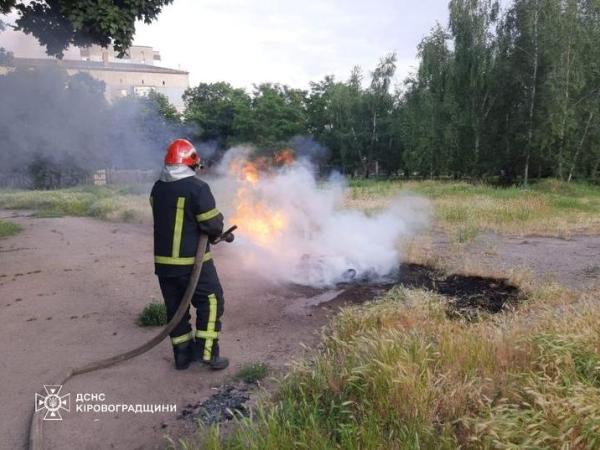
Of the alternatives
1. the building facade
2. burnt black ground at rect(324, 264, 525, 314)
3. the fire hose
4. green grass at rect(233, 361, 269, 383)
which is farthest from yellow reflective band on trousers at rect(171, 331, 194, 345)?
the building facade

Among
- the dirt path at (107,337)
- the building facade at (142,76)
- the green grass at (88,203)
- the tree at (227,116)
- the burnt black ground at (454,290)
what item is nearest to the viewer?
the dirt path at (107,337)

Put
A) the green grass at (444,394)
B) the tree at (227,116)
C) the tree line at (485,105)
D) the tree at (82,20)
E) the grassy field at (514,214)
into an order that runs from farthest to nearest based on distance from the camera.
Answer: the tree at (227,116) → the tree line at (485,105) → the grassy field at (514,214) → the tree at (82,20) → the green grass at (444,394)

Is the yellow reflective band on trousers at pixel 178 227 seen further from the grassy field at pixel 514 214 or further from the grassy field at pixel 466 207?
the grassy field at pixel 514 214

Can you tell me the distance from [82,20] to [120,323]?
4865mm

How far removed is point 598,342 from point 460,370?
3.80 feet

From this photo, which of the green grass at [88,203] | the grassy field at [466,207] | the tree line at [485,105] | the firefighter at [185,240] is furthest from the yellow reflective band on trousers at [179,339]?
the tree line at [485,105]

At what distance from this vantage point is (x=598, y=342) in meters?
3.55

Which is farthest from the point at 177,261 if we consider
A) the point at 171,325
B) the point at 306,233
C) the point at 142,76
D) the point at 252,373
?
the point at 142,76

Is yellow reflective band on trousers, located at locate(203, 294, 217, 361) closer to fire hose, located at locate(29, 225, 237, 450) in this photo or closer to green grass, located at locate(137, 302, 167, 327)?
fire hose, located at locate(29, 225, 237, 450)

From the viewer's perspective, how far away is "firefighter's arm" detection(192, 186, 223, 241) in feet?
13.6

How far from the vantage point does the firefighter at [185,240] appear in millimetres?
4188

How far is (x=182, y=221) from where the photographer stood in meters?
4.18

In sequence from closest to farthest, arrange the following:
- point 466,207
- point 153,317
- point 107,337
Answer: point 107,337, point 153,317, point 466,207

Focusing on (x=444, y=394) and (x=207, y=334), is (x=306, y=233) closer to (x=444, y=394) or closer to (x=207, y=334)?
(x=207, y=334)
